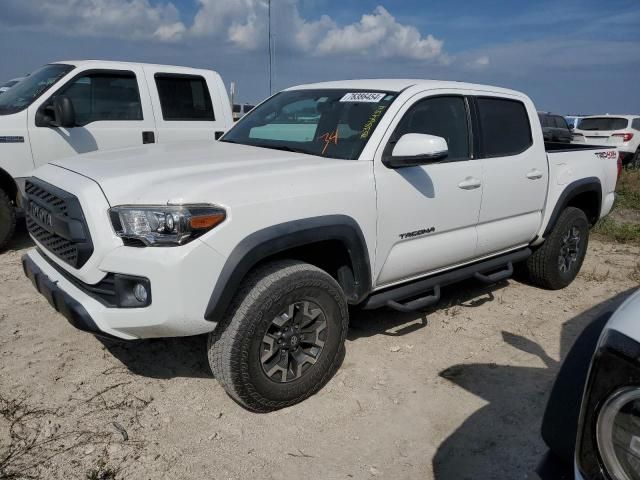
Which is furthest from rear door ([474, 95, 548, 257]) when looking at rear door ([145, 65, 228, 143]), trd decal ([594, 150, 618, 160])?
rear door ([145, 65, 228, 143])

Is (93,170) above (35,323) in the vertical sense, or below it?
above

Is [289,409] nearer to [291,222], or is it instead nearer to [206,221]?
[291,222]

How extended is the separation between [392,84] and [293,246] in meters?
1.57

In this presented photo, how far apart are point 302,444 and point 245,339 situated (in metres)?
0.61

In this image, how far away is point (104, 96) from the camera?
5809 mm

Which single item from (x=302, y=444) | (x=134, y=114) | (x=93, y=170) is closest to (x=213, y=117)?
(x=134, y=114)

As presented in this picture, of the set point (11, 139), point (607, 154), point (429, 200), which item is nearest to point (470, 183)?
point (429, 200)

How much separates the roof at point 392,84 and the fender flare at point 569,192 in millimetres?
1102

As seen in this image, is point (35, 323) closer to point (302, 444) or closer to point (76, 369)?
point (76, 369)

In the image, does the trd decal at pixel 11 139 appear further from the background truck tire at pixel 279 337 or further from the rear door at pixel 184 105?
the background truck tire at pixel 279 337

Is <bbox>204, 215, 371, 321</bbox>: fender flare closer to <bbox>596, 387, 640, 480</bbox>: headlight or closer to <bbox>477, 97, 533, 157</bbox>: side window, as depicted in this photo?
<bbox>477, 97, 533, 157</bbox>: side window

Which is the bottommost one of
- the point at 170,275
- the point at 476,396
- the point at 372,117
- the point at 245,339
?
the point at 476,396

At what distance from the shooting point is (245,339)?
8.64 ft

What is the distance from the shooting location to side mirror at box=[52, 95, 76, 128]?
519 centimetres
